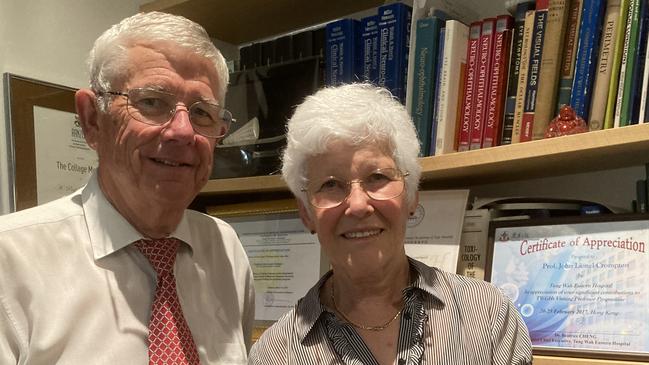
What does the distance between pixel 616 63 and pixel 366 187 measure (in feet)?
1.75

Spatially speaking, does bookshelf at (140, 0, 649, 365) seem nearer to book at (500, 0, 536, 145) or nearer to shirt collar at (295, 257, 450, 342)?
book at (500, 0, 536, 145)

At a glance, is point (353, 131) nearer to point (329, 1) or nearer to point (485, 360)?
point (485, 360)

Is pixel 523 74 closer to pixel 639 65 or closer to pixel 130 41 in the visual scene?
→ pixel 639 65

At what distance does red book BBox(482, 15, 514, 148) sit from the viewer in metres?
1.38

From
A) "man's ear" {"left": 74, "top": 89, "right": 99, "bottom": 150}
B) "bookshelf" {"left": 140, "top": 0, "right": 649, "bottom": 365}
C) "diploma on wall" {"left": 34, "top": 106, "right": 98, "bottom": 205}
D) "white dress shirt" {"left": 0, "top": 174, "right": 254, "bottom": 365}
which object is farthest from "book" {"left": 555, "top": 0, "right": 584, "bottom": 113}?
"diploma on wall" {"left": 34, "top": 106, "right": 98, "bottom": 205}

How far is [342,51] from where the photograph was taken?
1.62 metres

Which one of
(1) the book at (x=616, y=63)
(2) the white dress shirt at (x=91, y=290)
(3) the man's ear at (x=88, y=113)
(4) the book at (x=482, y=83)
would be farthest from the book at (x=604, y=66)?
(3) the man's ear at (x=88, y=113)

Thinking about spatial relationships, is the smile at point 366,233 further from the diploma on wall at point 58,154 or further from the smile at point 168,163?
the diploma on wall at point 58,154

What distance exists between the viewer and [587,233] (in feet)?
4.21

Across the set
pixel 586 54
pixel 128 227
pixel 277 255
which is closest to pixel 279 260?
pixel 277 255

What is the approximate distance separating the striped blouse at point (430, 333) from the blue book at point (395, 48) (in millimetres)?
520

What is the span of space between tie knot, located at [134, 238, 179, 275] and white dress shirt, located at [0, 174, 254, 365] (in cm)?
1

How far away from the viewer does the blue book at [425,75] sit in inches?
57.1

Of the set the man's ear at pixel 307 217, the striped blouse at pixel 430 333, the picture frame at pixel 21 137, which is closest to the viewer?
the striped blouse at pixel 430 333
